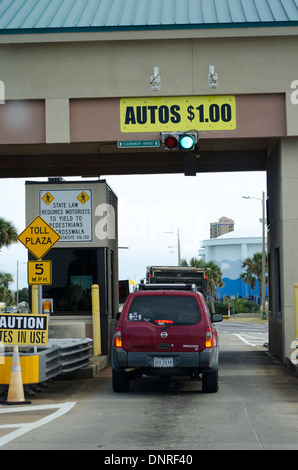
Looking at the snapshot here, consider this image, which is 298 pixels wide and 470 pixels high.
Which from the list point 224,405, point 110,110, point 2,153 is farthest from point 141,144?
point 224,405

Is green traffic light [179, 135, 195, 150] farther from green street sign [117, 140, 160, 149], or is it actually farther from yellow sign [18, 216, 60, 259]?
yellow sign [18, 216, 60, 259]

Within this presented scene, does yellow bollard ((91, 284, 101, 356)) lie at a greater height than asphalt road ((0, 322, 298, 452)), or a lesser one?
greater

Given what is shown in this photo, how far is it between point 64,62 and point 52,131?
177 centimetres

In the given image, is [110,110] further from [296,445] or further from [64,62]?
[296,445]

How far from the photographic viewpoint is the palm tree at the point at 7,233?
60.8 metres

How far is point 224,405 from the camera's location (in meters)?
12.0

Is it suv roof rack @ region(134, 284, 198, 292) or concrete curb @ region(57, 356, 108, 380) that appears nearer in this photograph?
suv roof rack @ region(134, 284, 198, 292)

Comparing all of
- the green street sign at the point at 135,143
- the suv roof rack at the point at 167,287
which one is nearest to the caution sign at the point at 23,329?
the suv roof rack at the point at 167,287

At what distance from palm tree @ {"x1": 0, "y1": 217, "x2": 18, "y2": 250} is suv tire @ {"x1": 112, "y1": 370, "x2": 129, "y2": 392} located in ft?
157

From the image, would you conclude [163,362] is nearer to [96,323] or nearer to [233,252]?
[96,323]

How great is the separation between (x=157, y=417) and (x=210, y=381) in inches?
127

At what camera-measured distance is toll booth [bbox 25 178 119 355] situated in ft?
68.5

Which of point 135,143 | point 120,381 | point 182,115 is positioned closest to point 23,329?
point 120,381

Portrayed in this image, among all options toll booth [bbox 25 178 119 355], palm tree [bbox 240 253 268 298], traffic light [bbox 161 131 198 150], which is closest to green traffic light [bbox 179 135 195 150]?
traffic light [bbox 161 131 198 150]
